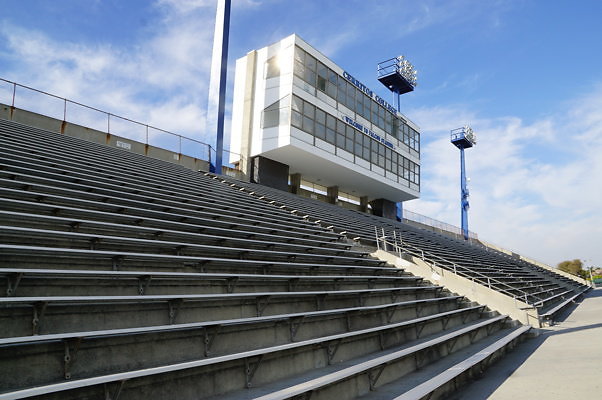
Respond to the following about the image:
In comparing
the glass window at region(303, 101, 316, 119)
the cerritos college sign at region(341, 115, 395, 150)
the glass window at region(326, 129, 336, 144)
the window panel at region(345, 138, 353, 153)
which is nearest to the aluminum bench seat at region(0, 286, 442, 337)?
the glass window at region(303, 101, 316, 119)

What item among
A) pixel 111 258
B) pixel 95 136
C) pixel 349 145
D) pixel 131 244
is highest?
pixel 349 145

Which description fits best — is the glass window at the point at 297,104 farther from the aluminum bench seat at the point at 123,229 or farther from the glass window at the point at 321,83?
the aluminum bench seat at the point at 123,229

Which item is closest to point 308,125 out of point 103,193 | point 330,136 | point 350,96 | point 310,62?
point 330,136

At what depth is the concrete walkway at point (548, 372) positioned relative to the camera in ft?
12.5

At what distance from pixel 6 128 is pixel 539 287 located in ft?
53.0

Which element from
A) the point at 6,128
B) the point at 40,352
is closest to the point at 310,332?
the point at 40,352

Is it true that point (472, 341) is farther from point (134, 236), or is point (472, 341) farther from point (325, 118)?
point (325, 118)

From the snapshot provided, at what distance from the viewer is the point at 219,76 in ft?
48.9

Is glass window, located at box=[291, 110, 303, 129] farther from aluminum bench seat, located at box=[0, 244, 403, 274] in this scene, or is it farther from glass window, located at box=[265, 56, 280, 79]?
aluminum bench seat, located at box=[0, 244, 403, 274]

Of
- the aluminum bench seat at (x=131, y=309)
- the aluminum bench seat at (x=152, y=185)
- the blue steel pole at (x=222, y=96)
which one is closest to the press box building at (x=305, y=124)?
the blue steel pole at (x=222, y=96)

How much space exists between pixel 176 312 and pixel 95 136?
9.98 m

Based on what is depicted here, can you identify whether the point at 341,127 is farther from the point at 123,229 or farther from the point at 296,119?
the point at 123,229

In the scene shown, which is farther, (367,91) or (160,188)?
(367,91)

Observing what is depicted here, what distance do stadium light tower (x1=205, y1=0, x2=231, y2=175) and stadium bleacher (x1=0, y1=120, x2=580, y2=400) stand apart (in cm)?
712
